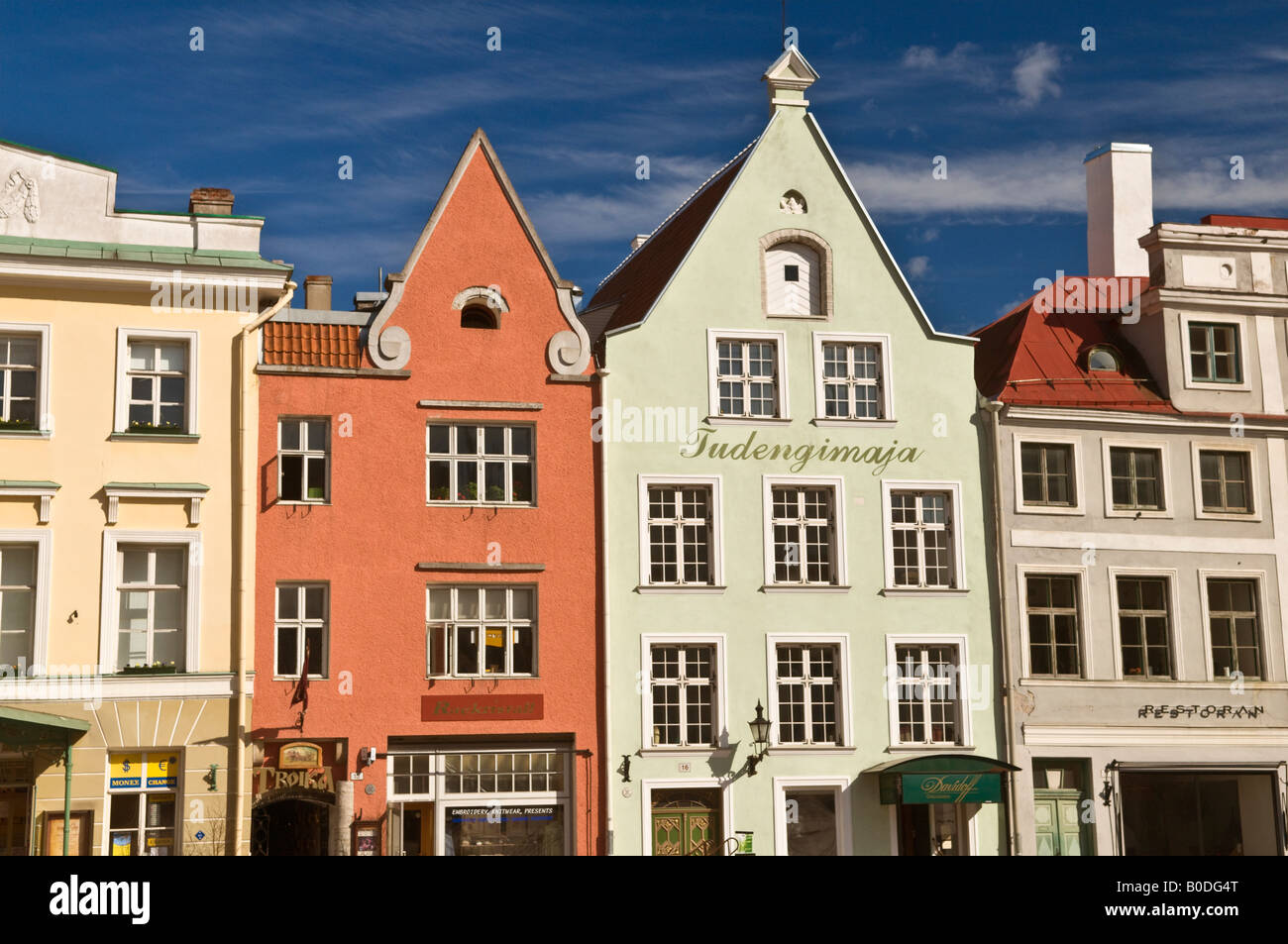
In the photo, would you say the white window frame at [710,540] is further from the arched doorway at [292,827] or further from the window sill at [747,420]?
the arched doorway at [292,827]

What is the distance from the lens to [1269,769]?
Answer: 35781 mm

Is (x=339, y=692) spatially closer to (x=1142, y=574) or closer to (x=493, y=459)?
(x=493, y=459)

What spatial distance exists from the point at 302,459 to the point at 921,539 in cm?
1274

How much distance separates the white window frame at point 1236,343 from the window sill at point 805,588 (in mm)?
9466

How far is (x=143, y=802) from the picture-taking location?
30141mm

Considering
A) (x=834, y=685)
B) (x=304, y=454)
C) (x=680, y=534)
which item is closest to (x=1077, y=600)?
(x=834, y=685)

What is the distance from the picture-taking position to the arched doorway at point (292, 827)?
31109 mm

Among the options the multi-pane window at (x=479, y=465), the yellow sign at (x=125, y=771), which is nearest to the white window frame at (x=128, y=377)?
the multi-pane window at (x=479, y=465)

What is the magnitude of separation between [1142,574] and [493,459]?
13972 millimetres

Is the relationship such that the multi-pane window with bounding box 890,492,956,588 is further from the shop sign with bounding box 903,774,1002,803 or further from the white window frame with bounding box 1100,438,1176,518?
the shop sign with bounding box 903,774,1002,803

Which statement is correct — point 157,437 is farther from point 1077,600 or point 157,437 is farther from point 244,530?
point 1077,600
